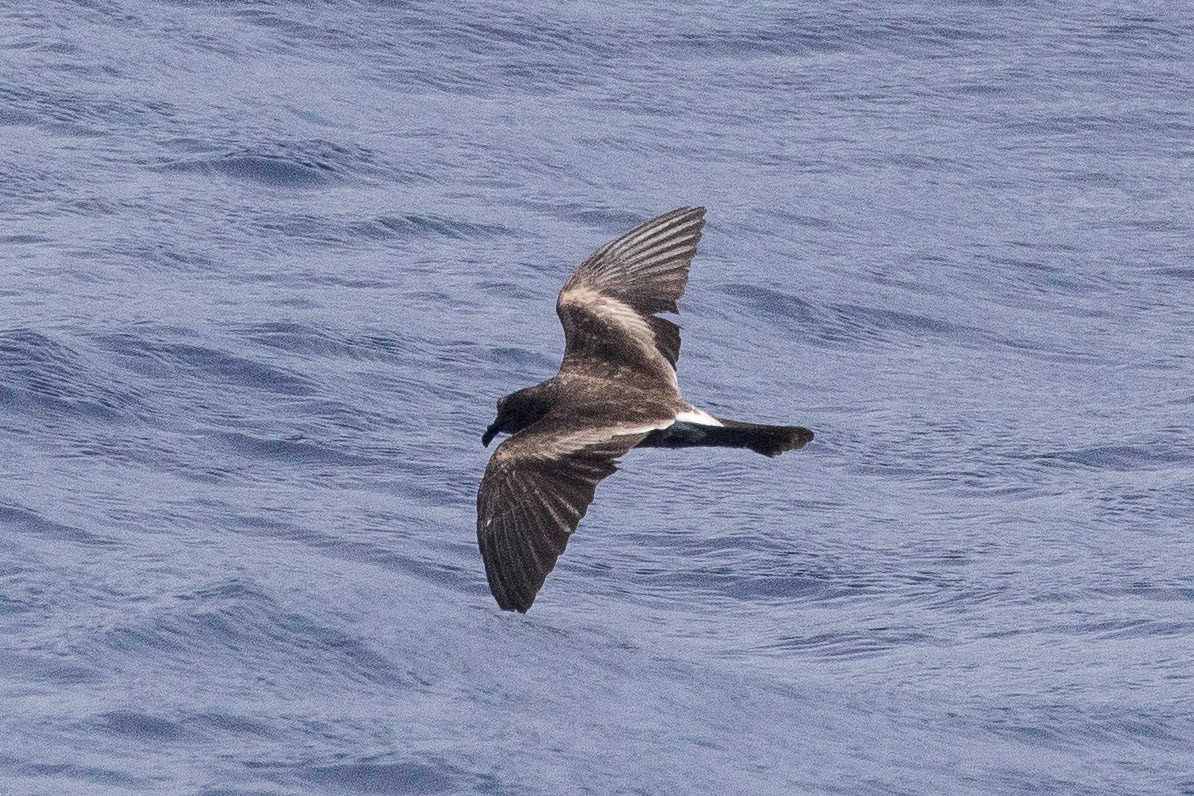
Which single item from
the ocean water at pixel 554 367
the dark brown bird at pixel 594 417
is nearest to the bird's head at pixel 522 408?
the dark brown bird at pixel 594 417

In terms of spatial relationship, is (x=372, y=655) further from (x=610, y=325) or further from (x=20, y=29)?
(x=20, y=29)

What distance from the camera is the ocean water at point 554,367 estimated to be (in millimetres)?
8344

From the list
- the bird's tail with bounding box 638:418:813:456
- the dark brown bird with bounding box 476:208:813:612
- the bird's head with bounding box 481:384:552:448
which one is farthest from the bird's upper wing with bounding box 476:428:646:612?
the bird's head with bounding box 481:384:552:448

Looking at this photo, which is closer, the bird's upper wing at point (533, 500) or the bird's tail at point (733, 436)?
the bird's upper wing at point (533, 500)

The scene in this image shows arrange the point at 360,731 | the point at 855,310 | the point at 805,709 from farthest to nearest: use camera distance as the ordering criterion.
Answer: the point at 855,310 < the point at 805,709 < the point at 360,731

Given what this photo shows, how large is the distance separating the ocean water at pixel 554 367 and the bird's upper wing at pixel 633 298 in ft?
3.50

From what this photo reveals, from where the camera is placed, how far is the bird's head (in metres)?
9.05

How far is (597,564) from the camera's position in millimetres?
10289

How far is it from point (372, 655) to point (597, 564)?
5.89 feet

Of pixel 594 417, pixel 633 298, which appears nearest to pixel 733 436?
pixel 594 417

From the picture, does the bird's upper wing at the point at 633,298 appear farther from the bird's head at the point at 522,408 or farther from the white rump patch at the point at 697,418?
the white rump patch at the point at 697,418

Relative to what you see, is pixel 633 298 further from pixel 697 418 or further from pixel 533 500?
pixel 533 500

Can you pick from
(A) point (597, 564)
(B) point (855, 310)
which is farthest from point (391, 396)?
(B) point (855, 310)

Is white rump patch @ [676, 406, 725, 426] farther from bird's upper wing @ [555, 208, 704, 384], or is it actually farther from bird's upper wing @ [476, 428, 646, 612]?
bird's upper wing @ [555, 208, 704, 384]
